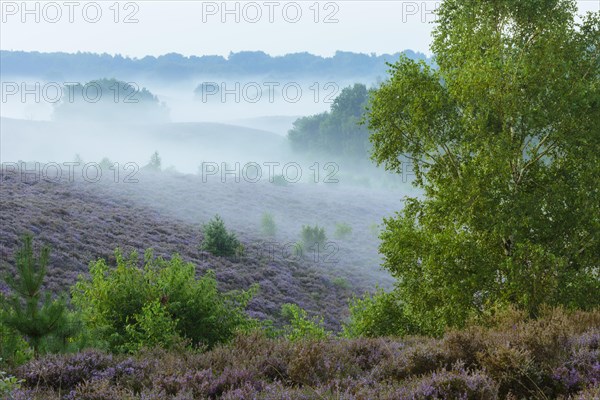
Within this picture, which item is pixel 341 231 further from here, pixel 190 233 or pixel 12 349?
pixel 12 349

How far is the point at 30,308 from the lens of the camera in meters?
8.10

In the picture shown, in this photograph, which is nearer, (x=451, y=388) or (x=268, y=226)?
(x=451, y=388)

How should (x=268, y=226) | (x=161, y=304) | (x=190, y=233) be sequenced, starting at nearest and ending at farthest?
(x=161, y=304) < (x=190, y=233) < (x=268, y=226)

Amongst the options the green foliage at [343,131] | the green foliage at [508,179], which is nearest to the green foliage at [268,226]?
the green foliage at [508,179]

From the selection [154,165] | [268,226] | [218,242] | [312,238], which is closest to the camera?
[218,242]

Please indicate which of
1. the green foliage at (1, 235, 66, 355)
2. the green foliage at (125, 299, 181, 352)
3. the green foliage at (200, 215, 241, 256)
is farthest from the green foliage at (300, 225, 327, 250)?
the green foliage at (1, 235, 66, 355)

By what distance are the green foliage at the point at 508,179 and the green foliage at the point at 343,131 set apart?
267 feet

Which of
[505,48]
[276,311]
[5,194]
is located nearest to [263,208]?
[5,194]

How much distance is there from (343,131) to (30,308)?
9505 cm

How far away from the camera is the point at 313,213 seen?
6141cm

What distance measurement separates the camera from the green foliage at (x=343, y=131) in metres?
99.5

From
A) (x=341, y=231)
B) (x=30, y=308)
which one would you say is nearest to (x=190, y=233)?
(x=341, y=231)

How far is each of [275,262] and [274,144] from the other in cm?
12631

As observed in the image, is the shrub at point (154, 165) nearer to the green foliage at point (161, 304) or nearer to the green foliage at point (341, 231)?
the green foliage at point (341, 231)
